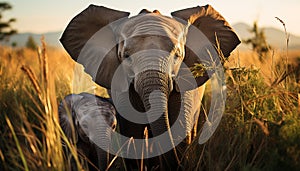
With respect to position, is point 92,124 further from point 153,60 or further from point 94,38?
point 94,38

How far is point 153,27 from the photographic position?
3.88 meters

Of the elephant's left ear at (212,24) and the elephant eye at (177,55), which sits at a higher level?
the elephant's left ear at (212,24)

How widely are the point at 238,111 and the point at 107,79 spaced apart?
50.3 inches

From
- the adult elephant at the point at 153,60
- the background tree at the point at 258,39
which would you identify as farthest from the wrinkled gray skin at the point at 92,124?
the background tree at the point at 258,39

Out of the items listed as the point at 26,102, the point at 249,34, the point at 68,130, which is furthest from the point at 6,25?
the point at 68,130

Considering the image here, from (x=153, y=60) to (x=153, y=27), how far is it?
0.37 m

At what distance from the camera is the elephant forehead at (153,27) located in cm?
385

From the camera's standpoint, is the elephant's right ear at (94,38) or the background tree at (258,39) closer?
the elephant's right ear at (94,38)

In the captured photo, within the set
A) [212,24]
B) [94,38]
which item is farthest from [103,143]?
[212,24]

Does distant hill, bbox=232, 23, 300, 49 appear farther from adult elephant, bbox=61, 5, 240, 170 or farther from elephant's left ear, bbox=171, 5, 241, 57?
adult elephant, bbox=61, 5, 240, 170

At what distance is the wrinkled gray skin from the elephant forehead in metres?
0.65

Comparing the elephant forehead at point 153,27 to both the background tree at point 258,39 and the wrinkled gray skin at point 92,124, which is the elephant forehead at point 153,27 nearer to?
the wrinkled gray skin at point 92,124

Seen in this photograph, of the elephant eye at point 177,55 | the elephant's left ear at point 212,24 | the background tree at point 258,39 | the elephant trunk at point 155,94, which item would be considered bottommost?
the background tree at point 258,39

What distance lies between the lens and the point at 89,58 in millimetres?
4785
